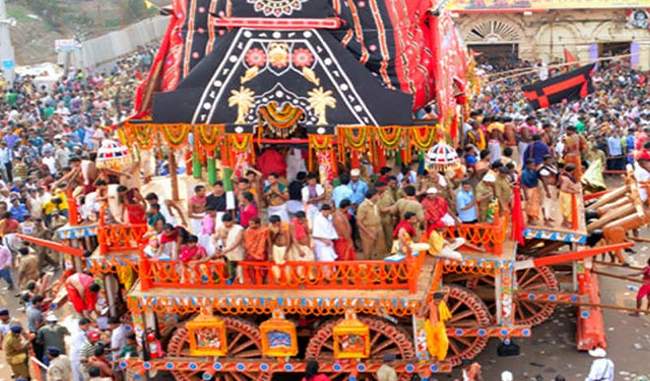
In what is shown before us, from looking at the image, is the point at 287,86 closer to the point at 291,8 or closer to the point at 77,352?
the point at 291,8

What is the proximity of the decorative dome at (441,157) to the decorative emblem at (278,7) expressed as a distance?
122 inches

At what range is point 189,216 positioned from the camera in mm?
14828

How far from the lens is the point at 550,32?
143 feet

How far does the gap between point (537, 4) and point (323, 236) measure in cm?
3232

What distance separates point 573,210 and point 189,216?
20.8ft

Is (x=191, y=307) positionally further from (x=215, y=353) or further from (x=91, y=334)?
(x=91, y=334)

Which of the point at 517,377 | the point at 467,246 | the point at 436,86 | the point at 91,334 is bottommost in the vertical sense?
the point at 517,377

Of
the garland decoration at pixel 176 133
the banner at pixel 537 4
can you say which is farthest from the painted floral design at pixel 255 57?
the banner at pixel 537 4

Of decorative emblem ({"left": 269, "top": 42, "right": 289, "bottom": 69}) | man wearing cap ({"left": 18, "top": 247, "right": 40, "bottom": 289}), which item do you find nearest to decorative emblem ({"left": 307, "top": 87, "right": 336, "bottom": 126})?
decorative emblem ({"left": 269, "top": 42, "right": 289, "bottom": 69})

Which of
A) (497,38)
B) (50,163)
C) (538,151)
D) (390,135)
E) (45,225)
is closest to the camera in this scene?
(390,135)

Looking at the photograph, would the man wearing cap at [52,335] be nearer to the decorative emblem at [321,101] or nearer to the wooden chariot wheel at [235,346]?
the wooden chariot wheel at [235,346]

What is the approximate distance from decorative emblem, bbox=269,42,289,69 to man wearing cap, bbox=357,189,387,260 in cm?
240

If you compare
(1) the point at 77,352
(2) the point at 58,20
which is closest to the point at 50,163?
(1) the point at 77,352

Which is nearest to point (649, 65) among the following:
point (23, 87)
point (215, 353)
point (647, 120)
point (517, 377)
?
point (647, 120)
